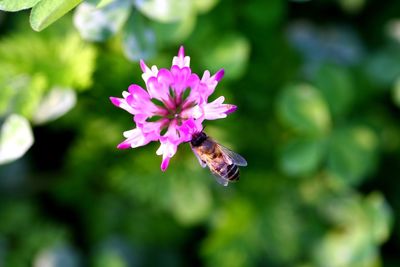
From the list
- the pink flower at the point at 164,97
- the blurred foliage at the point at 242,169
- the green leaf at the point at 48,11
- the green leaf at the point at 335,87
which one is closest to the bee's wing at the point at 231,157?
the pink flower at the point at 164,97

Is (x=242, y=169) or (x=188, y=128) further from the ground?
(x=188, y=128)

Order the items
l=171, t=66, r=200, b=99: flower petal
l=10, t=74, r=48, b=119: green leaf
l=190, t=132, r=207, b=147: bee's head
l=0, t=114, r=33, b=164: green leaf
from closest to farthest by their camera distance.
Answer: l=171, t=66, r=200, b=99: flower petal < l=190, t=132, r=207, b=147: bee's head < l=0, t=114, r=33, b=164: green leaf < l=10, t=74, r=48, b=119: green leaf

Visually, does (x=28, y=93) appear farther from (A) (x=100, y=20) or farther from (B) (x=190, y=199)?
(B) (x=190, y=199)

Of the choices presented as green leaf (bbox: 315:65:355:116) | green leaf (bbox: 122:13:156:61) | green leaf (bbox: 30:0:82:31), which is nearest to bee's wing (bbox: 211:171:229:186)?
green leaf (bbox: 30:0:82:31)

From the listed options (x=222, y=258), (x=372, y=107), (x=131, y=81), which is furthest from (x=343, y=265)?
(x=131, y=81)

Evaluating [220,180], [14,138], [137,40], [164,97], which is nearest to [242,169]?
[137,40]

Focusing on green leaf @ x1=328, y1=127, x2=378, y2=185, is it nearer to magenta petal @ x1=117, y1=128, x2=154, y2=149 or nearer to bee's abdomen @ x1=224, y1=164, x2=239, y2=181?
bee's abdomen @ x1=224, y1=164, x2=239, y2=181
